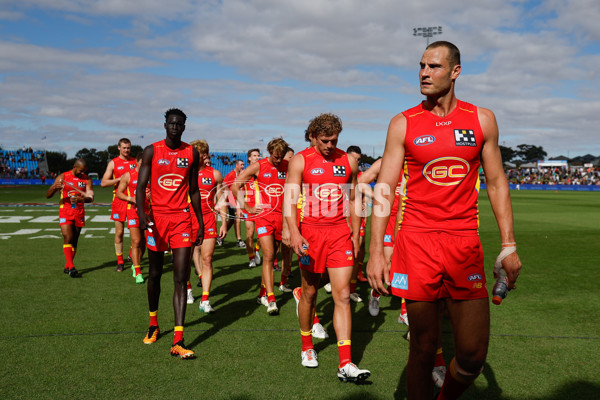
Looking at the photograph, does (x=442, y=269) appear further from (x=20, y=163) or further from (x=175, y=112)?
(x=20, y=163)

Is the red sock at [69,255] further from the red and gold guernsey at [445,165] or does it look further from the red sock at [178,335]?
the red and gold guernsey at [445,165]

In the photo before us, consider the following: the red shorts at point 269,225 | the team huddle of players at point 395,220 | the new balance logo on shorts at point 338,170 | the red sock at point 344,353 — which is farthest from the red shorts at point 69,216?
the red sock at point 344,353

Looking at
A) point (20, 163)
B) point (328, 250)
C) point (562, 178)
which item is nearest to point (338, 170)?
point (328, 250)

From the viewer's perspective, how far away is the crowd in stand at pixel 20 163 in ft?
244

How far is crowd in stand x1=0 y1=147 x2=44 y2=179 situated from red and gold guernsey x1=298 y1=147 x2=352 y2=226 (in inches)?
3073

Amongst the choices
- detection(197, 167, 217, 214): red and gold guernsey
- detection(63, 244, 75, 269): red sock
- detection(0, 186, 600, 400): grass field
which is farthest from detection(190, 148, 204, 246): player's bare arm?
detection(63, 244, 75, 269): red sock

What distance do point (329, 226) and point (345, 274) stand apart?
0.59m

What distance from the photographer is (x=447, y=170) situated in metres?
3.17

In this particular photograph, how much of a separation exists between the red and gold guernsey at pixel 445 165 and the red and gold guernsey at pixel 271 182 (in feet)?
16.2

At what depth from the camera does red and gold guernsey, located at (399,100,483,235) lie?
3141 mm

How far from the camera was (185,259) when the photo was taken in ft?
18.9

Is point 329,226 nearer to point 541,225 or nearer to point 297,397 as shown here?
point 297,397

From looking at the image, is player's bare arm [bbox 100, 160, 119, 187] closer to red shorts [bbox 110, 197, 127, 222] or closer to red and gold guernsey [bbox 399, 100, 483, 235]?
red shorts [bbox 110, 197, 127, 222]

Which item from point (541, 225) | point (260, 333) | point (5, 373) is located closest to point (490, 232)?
point (541, 225)
